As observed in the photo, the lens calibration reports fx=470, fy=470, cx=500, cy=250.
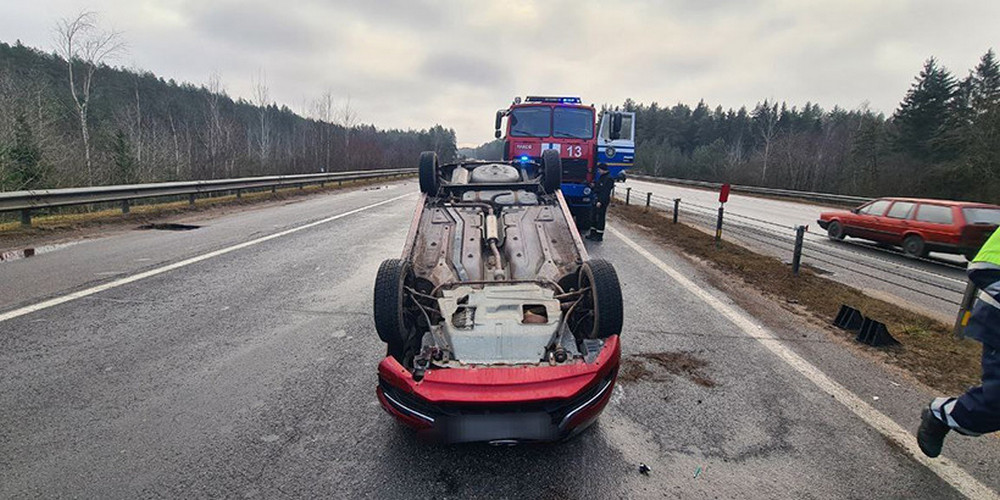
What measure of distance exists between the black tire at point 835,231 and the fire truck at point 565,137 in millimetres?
7097

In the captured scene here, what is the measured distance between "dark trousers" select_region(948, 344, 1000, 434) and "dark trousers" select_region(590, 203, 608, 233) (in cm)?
843

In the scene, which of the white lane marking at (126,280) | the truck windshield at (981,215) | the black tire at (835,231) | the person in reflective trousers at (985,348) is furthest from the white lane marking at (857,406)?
the black tire at (835,231)

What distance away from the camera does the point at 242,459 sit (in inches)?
96.5

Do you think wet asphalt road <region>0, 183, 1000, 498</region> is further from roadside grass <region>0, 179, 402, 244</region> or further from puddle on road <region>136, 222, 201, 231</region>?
puddle on road <region>136, 222, 201, 231</region>

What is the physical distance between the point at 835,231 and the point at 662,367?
12.5 meters

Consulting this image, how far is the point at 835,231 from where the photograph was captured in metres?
13.2

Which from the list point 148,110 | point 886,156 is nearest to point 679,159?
point 886,156

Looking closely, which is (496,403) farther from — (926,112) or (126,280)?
(926,112)

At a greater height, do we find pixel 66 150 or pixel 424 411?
pixel 66 150

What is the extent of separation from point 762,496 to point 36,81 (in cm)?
3638

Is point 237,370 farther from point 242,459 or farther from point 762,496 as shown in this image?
point 762,496

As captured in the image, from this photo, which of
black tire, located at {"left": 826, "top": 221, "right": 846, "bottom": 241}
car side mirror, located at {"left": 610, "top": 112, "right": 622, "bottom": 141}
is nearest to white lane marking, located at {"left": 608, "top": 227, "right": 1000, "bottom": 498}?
car side mirror, located at {"left": 610, "top": 112, "right": 622, "bottom": 141}

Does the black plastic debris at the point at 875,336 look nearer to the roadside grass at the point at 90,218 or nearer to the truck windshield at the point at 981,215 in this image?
the truck windshield at the point at 981,215

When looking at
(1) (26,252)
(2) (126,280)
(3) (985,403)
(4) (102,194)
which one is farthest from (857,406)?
(4) (102,194)
